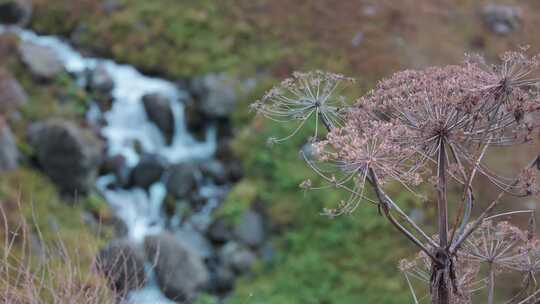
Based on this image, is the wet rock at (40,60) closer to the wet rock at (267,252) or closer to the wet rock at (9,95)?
the wet rock at (9,95)

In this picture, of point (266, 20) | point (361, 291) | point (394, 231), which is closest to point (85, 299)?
point (361, 291)

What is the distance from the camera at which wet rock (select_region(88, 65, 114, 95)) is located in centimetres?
1997

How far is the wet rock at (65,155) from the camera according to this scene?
646 inches

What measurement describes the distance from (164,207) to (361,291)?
19.1 feet

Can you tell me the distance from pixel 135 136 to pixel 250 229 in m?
4.91

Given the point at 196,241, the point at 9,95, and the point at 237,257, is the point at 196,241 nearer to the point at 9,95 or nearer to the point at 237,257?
the point at 237,257

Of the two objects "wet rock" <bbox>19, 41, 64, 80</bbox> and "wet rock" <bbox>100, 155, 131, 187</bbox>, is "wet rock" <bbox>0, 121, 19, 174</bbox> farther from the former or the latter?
"wet rock" <bbox>19, 41, 64, 80</bbox>

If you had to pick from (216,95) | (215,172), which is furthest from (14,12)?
(215,172)

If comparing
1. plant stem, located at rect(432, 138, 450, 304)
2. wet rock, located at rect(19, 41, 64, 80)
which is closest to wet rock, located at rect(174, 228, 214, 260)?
wet rock, located at rect(19, 41, 64, 80)

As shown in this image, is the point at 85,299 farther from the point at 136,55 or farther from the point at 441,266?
the point at 136,55

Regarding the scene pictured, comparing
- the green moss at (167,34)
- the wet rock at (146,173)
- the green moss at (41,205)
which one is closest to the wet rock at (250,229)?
the wet rock at (146,173)

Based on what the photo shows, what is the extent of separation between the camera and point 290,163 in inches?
688

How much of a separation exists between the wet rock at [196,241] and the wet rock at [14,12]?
1044 centimetres

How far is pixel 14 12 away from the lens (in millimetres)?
21891
